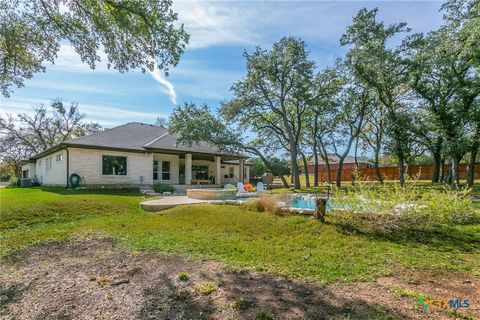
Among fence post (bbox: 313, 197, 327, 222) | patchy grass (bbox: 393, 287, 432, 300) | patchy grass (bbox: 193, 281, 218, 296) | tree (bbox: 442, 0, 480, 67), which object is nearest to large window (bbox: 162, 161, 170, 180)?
fence post (bbox: 313, 197, 327, 222)

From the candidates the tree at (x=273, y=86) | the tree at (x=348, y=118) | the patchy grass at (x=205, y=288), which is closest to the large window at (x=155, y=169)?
the tree at (x=273, y=86)

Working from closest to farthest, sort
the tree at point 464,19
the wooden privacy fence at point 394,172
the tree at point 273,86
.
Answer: the tree at point 464,19
the tree at point 273,86
the wooden privacy fence at point 394,172

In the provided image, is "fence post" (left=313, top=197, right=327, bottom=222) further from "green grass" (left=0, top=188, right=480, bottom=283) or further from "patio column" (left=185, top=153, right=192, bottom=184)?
"patio column" (left=185, top=153, right=192, bottom=184)

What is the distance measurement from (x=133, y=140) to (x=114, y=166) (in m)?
2.78

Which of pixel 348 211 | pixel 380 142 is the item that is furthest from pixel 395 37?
pixel 348 211

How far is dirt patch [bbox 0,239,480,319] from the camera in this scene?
311 centimetres

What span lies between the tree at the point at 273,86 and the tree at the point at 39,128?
92.8 feet

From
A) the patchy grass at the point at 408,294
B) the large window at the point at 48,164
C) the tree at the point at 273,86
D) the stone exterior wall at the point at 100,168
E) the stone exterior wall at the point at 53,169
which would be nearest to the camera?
the patchy grass at the point at 408,294

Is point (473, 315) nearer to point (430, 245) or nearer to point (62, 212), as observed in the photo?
point (430, 245)

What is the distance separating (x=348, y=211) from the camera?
7316 mm

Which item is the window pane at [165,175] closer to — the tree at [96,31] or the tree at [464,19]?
the tree at [96,31]

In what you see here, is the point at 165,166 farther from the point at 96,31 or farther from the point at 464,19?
the point at 464,19

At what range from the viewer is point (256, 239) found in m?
6.45

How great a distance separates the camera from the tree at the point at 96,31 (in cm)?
672
